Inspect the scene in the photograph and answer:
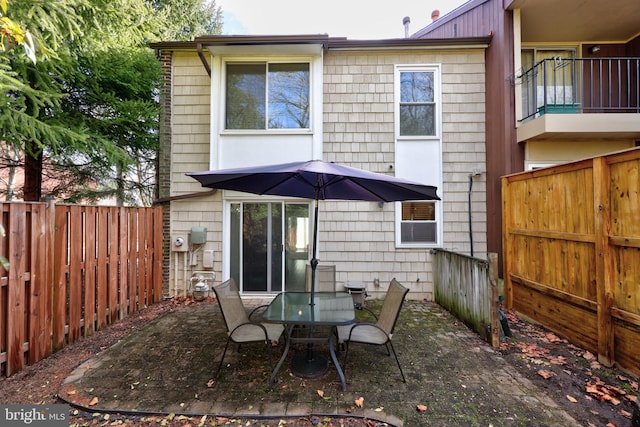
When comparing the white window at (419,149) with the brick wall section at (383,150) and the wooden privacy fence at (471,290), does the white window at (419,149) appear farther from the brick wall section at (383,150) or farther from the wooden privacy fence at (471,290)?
the wooden privacy fence at (471,290)

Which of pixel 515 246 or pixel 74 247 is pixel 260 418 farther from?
pixel 515 246

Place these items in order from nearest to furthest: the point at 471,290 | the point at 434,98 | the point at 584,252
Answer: the point at 584,252 → the point at 471,290 → the point at 434,98

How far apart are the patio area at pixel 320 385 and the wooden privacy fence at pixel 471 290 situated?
12.2 inches

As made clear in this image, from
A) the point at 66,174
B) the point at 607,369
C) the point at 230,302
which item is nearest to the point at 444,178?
the point at 607,369

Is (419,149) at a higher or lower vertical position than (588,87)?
lower

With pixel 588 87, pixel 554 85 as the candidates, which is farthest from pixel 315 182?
pixel 588 87

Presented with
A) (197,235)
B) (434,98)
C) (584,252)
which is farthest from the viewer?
(434,98)

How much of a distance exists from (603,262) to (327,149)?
15.0 ft

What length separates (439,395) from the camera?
2.55m

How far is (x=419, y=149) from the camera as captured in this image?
5.76 meters

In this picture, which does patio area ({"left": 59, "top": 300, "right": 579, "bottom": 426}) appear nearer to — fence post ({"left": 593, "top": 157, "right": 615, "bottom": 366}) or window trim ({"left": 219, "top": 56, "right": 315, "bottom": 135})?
fence post ({"left": 593, "top": 157, "right": 615, "bottom": 366})

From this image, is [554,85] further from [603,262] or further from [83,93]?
[83,93]

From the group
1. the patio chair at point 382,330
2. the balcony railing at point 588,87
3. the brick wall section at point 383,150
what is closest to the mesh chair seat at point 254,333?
the patio chair at point 382,330

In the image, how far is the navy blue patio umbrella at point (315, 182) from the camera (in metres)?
2.63
